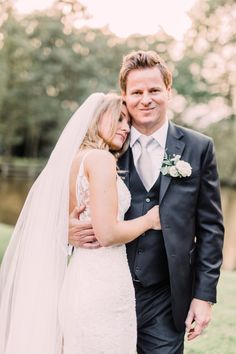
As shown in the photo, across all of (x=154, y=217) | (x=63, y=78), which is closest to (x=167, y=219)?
(x=154, y=217)

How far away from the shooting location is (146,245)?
3393mm

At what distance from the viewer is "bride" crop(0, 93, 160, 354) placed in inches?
122

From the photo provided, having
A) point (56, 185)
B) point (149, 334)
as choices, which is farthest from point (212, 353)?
point (56, 185)

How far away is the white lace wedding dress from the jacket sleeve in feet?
1.51

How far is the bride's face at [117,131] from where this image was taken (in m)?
3.27

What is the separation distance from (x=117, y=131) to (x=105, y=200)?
535 mm

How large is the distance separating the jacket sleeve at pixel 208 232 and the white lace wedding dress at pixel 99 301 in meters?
0.46


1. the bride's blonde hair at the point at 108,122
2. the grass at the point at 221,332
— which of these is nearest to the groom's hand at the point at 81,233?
the bride's blonde hair at the point at 108,122

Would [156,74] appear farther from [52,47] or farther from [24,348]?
[52,47]

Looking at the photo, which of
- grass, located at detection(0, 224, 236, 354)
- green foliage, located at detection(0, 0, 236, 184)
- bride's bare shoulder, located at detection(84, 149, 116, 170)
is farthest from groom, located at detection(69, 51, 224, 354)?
green foliage, located at detection(0, 0, 236, 184)

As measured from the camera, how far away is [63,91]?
141 feet

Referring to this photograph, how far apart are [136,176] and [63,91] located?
132 ft

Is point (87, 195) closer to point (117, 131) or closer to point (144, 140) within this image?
point (117, 131)

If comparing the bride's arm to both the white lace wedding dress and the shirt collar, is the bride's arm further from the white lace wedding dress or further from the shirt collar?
the shirt collar
